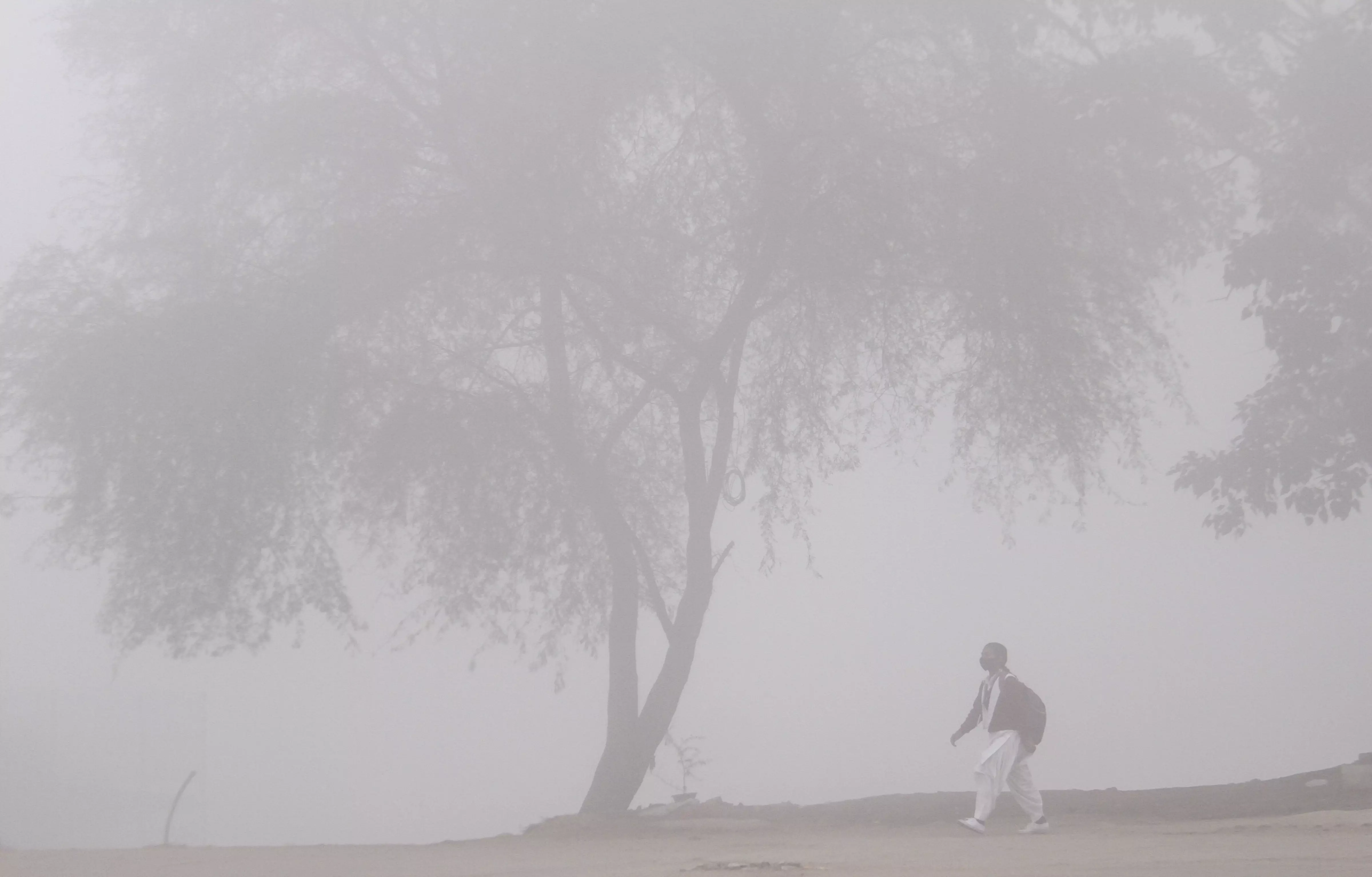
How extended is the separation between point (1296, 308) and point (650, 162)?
5923 millimetres

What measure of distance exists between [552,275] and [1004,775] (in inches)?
211

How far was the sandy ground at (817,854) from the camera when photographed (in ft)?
21.8

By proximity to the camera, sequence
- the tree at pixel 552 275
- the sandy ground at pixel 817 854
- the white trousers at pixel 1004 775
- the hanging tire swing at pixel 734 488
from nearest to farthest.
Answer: the sandy ground at pixel 817 854 < the white trousers at pixel 1004 775 < the tree at pixel 552 275 < the hanging tire swing at pixel 734 488

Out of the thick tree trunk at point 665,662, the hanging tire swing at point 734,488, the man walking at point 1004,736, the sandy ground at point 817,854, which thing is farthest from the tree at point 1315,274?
the thick tree trunk at point 665,662

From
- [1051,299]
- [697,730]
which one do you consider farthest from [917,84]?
[697,730]

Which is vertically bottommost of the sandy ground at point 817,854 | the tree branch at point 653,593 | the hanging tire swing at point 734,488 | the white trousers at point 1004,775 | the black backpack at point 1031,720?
the sandy ground at point 817,854

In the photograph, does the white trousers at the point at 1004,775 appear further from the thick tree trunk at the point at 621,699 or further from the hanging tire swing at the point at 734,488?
the hanging tire swing at the point at 734,488

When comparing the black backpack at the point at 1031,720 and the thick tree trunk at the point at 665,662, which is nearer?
Result: the black backpack at the point at 1031,720

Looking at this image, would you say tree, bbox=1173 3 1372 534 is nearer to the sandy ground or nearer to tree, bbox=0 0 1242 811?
tree, bbox=0 0 1242 811

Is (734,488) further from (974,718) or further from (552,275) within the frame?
(974,718)

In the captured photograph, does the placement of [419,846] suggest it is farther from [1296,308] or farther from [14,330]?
[1296,308]

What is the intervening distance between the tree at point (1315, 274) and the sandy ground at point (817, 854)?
3540mm

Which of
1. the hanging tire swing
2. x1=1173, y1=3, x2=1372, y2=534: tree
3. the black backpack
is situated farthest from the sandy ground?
x1=1173, y1=3, x2=1372, y2=534: tree

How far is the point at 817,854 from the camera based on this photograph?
8164 mm
